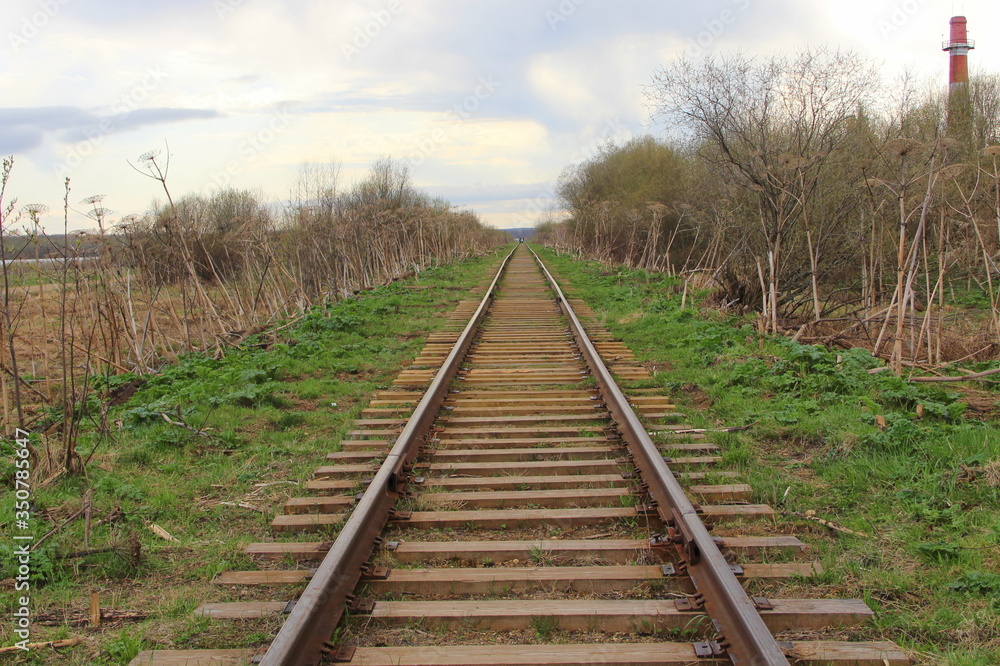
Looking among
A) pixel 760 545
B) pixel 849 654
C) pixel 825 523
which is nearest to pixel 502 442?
pixel 760 545

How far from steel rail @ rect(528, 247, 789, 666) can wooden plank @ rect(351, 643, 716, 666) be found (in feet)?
0.46

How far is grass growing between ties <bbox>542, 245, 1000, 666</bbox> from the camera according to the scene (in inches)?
124

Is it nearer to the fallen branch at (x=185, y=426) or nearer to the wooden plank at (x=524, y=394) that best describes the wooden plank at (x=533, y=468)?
the wooden plank at (x=524, y=394)


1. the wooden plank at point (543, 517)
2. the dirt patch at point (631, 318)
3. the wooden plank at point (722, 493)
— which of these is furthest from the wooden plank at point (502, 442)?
the dirt patch at point (631, 318)

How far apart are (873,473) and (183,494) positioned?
4696 mm

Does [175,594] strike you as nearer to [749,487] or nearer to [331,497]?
[331,497]

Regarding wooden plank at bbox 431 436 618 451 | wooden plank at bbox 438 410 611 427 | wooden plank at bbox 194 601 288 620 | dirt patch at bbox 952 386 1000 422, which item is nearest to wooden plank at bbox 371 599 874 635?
wooden plank at bbox 194 601 288 620

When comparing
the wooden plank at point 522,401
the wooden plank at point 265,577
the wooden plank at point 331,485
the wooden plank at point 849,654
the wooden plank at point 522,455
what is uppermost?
the wooden plank at point 522,401

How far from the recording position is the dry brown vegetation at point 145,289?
6.64 meters

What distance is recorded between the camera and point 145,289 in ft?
32.9

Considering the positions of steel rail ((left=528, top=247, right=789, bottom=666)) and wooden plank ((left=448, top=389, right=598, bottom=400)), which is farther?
wooden plank ((left=448, top=389, right=598, bottom=400))

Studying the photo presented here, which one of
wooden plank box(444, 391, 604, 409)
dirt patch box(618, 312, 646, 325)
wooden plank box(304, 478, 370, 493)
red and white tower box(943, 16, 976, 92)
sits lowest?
wooden plank box(304, 478, 370, 493)

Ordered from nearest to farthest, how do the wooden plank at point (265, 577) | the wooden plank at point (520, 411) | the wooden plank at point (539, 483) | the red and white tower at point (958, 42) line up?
the wooden plank at point (265, 577) < the wooden plank at point (539, 483) < the wooden plank at point (520, 411) < the red and white tower at point (958, 42)

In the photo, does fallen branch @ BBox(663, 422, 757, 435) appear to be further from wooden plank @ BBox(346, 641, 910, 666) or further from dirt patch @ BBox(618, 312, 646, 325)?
dirt patch @ BBox(618, 312, 646, 325)
